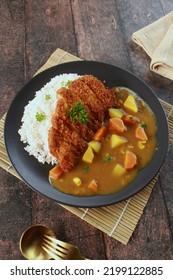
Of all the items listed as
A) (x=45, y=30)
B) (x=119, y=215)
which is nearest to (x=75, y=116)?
(x=119, y=215)

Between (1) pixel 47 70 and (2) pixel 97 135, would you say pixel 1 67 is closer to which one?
(1) pixel 47 70

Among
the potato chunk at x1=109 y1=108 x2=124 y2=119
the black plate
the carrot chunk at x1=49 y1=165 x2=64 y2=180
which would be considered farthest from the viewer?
the potato chunk at x1=109 y1=108 x2=124 y2=119

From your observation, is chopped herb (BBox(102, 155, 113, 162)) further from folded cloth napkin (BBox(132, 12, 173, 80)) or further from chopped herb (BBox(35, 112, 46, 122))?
folded cloth napkin (BBox(132, 12, 173, 80))

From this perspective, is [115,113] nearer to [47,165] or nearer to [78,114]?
[78,114]

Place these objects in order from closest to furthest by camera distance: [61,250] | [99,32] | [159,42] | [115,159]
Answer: [61,250], [115,159], [159,42], [99,32]

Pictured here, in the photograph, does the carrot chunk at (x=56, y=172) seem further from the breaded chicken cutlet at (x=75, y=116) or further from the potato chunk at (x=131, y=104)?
the potato chunk at (x=131, y=104)

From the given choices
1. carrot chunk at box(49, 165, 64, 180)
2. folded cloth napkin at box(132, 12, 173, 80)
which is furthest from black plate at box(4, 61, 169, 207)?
folded cloth napkin at box(132, 12, 173, 80)
